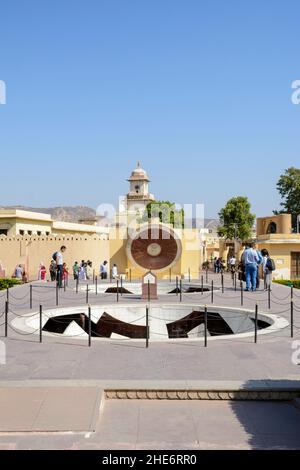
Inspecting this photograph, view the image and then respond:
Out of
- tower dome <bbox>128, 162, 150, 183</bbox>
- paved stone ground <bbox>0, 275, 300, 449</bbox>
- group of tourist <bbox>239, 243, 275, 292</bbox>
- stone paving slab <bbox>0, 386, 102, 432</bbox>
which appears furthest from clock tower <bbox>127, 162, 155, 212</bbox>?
stone paving slab <bbox>0, 386, 102, 432</bbox>

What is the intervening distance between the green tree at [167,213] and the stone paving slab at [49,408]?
4862 cm

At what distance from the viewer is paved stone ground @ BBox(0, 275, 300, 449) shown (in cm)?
495

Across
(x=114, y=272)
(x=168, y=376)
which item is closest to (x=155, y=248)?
(x=114, y=272)

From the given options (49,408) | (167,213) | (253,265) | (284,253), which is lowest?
(49,408)

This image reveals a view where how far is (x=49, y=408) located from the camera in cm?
554

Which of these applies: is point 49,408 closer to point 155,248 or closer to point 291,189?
point 155,248

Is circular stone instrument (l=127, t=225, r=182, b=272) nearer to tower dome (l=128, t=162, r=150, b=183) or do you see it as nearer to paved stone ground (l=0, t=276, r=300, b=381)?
paved stone ground (l=0, t=276, r=300, b=381)

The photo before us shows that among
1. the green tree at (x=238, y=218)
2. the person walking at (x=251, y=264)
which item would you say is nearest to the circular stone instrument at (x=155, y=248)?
the person walking at (x=251, y=264)

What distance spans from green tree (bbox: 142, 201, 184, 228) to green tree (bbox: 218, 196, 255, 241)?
251 inches

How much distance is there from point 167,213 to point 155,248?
112ft

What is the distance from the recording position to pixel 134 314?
49.2ft

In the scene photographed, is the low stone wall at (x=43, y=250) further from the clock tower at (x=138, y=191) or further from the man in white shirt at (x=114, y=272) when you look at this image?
the clock tower at (x=138, y=191)
